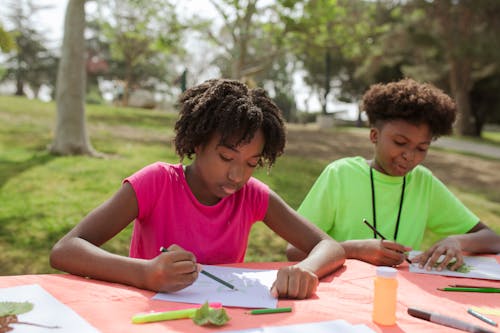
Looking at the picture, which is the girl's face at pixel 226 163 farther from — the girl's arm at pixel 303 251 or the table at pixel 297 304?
the table at pixel 297 304

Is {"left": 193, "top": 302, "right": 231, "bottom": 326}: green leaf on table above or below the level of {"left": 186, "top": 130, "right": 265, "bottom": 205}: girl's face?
below

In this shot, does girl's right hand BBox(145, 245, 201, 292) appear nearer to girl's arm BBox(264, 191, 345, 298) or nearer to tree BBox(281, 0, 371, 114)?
girl's arm BBox(264, 191, 345, 298)

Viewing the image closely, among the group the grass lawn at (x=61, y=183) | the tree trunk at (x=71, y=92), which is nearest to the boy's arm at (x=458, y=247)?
the grass lawn at (x=61, y=183)

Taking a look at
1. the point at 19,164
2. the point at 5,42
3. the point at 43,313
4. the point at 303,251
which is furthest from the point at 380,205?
the point at 19,164

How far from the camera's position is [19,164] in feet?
21.0

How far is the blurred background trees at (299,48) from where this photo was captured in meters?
10.1

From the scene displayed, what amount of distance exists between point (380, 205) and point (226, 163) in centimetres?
98

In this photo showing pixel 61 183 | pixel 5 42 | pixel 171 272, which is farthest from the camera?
pixel 61 183

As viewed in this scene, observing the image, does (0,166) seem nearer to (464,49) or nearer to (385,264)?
(385,264)

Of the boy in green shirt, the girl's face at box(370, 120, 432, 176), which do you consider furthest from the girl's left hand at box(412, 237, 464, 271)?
the girl's face at box(370, 120, 432, 176)

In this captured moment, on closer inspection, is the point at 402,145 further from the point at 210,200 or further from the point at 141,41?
the point at 141,41

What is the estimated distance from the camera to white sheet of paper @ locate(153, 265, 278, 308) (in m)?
1.37

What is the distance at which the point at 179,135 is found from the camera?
1.92 metres

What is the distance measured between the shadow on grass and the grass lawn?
1 cm
